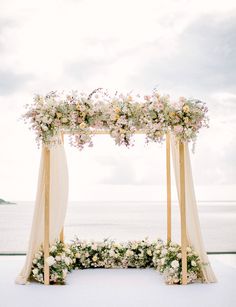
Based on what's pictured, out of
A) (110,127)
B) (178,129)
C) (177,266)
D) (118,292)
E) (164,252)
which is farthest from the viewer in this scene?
(164,252)

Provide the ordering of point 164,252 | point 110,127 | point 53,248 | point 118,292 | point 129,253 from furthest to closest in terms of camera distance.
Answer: point 129,253, point 164,252, point 53,248, point 110,127, point 118,292

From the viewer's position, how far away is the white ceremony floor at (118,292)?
18.2 feet

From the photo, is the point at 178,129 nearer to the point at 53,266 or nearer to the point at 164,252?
the point at 164,252

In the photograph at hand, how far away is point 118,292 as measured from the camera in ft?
20.0

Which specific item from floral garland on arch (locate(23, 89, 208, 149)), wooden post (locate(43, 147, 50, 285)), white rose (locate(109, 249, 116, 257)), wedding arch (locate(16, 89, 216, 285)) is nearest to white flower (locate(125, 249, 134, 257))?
white rose (locate(109, 249, 116, 257))

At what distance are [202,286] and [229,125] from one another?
26.5 ft

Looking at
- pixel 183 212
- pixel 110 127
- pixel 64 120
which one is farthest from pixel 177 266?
pixel 64 120

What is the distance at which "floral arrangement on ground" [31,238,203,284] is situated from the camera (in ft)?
21.6

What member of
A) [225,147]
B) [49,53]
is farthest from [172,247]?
[225,147]

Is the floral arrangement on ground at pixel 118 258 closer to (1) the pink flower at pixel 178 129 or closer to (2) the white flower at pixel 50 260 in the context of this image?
(2) the white flower at pixel 50 260

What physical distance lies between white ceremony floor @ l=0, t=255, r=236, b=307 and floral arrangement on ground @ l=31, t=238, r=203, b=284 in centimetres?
17

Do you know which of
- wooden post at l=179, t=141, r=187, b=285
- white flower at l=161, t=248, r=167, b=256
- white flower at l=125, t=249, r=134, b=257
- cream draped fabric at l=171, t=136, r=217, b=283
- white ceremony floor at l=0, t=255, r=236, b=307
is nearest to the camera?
white ceremony floor at l=0, t=255, r=236, b=307

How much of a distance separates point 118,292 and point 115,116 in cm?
201

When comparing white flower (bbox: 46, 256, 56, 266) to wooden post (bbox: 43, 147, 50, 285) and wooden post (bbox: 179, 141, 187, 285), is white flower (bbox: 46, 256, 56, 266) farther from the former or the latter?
wooden post (bbox: 179, 141, 187, 285)
